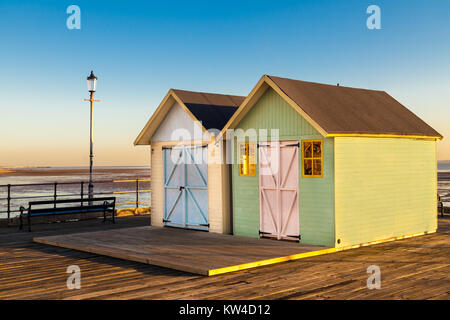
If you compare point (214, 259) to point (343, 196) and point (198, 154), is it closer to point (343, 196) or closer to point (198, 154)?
point (343, 196)

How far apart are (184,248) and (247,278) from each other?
2791 millimetres

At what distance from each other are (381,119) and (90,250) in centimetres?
701

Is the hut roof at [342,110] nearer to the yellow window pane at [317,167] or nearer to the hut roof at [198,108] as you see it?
the yellow window pane at [317,167]

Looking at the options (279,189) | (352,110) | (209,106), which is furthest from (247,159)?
(352,110)

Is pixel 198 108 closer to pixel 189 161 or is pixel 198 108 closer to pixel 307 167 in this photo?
pixel 189 161

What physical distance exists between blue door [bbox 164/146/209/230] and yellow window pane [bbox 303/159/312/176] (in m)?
3.02

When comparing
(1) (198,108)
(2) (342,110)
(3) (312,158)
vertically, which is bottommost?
(3) (312,158)

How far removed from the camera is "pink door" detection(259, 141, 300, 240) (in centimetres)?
1180

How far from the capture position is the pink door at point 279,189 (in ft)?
38.7

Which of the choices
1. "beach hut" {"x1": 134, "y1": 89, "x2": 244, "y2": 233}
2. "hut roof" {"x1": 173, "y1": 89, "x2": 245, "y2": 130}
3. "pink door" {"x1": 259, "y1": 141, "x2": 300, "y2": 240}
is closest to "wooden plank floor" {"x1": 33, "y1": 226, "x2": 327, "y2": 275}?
"pink door" {"x1": 259, "y1": 141, "x2": 300, "y2": 240}

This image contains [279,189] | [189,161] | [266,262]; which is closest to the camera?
[266,262]

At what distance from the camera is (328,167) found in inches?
438
